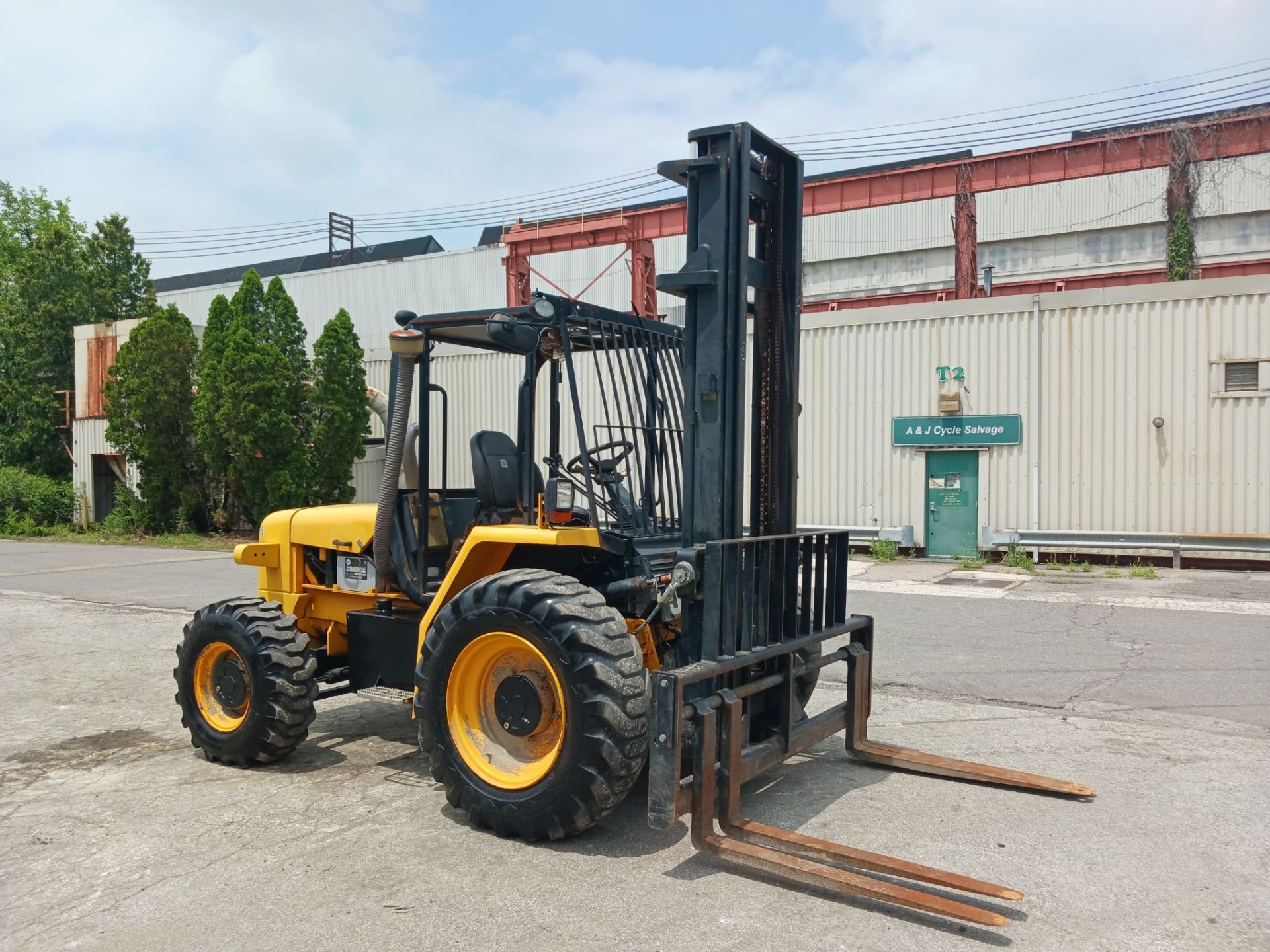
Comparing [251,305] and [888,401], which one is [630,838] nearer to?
[888,401]

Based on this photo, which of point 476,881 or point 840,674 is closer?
point 476,881

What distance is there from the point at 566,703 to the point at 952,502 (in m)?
15.8

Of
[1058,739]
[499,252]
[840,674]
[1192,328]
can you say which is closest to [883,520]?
[1192,328]

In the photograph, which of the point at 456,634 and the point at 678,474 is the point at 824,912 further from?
the point at 678,474

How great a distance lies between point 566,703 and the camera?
4.46m

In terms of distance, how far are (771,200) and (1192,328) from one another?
47.2 ft

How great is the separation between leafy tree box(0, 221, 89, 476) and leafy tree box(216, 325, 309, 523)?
13.5 m

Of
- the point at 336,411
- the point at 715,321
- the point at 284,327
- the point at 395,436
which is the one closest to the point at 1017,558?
the point at 715,321

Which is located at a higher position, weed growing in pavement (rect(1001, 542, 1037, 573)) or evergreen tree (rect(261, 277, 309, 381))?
evergreen tree (rect(261, 277, 309, 381))

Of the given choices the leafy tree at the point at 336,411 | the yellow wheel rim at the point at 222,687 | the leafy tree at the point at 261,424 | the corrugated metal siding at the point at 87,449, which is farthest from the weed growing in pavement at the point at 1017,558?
the corrugated metal siding at the point at 87,449

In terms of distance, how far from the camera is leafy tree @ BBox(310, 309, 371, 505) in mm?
25688

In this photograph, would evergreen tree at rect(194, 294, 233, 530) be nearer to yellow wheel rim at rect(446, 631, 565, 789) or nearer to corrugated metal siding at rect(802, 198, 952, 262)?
corrugated metal siding at rect(802, 198, 952, 262)

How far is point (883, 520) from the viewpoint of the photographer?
64.2 ft

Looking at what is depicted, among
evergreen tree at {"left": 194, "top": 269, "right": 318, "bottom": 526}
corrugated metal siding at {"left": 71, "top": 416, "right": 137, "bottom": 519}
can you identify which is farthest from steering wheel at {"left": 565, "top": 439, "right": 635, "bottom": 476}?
corrugated metal siding at {"left": 71, "top": 416, "right": 137, "bottom": 519}
